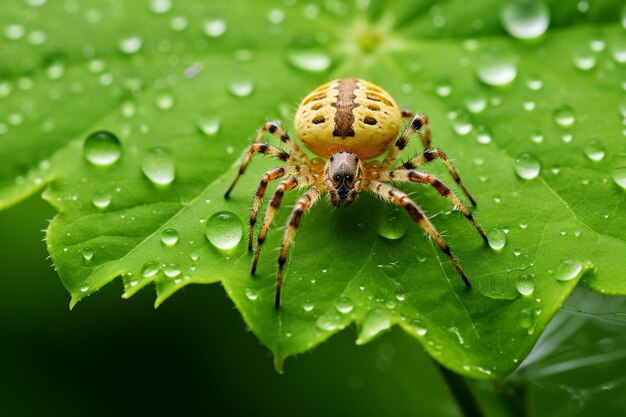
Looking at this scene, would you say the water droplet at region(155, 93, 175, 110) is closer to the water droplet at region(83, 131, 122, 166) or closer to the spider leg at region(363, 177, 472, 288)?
the water droplet at region(83, 131, 122, 166)

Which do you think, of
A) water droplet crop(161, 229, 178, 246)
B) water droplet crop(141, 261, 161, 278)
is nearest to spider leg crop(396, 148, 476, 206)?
water droplet crop(161, 229, 178, 246)

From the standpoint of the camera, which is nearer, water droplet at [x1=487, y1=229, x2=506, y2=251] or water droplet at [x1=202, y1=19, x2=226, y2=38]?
water droplet at [x1=487, y1=229, x2=506, y2=251]

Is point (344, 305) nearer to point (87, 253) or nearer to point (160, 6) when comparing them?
point (87, 253)

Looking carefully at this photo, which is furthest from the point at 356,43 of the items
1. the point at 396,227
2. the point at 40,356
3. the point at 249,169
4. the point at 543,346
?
the point at 40,356

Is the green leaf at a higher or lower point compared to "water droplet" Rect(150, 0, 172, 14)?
lower

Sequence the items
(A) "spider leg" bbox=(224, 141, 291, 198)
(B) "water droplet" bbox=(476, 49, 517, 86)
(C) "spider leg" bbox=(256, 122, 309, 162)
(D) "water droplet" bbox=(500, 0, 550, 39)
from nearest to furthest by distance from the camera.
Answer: (A) "spider leg" bbox=(224, 141, 291, 198), (C) "spider leg" bbox=(256, 122, 309, 162), (B) "water droplet" bbox=(476, 49, 517, 86), (D) "water droplet" bbox=(500, 0, 550, 39)

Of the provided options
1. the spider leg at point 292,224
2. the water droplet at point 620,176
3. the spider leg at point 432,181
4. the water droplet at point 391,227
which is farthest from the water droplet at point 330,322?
the water droplet at point 620,176

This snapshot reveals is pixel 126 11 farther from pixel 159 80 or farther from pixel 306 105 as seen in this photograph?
pixel 306 105

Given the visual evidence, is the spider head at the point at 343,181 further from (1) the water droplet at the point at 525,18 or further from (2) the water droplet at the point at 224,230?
(1) the water droplet at the point at 525,18

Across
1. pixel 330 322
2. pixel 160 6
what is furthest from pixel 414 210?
pixel 160 6
